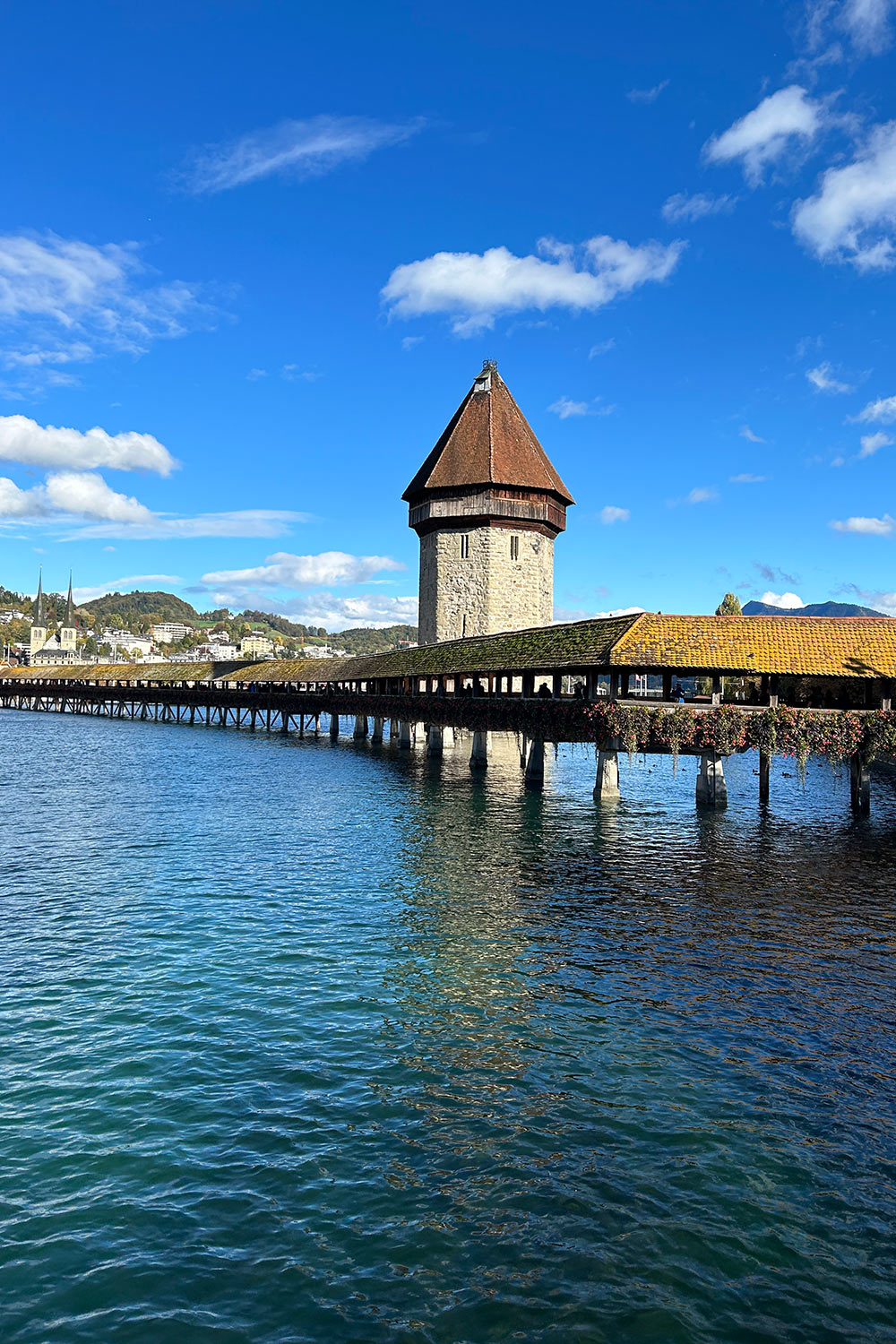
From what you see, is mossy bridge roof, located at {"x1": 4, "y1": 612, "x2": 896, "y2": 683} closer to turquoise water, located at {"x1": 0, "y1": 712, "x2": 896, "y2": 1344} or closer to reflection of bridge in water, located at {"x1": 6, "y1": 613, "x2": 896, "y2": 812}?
reflection of bridge in water, located at {"x1": 6, "y1": 613, "x2": 896, "y2": 812}

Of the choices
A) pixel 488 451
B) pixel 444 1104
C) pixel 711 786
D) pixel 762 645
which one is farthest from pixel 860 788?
pixel 488 451

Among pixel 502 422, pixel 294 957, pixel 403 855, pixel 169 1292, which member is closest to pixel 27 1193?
pixel 169 1292

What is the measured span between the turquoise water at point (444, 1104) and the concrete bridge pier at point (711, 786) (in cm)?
1007

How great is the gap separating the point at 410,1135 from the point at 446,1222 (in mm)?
1398

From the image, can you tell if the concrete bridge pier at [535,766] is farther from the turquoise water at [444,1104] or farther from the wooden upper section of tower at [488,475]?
the wooden upper section of tower at [488,475]

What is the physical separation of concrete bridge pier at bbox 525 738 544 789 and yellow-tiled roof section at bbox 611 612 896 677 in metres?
11.0

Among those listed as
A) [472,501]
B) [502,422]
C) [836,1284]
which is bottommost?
[836,1284]

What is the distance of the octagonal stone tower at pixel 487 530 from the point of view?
6344 centimetres

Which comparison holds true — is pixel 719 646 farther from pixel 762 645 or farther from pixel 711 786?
pixel 711 786

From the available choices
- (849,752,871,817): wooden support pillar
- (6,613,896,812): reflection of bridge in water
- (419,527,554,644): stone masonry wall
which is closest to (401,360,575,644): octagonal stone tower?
(419,527,554,644): stone masonry wall

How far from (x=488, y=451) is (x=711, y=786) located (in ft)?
132

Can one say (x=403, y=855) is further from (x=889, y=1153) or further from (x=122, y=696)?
(x=122, y=696)

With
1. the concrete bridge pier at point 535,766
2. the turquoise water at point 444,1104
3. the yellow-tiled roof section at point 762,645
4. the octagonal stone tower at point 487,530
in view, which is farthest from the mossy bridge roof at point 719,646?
the octagonal stone tower at point 487,530

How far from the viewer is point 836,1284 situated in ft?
20.8
